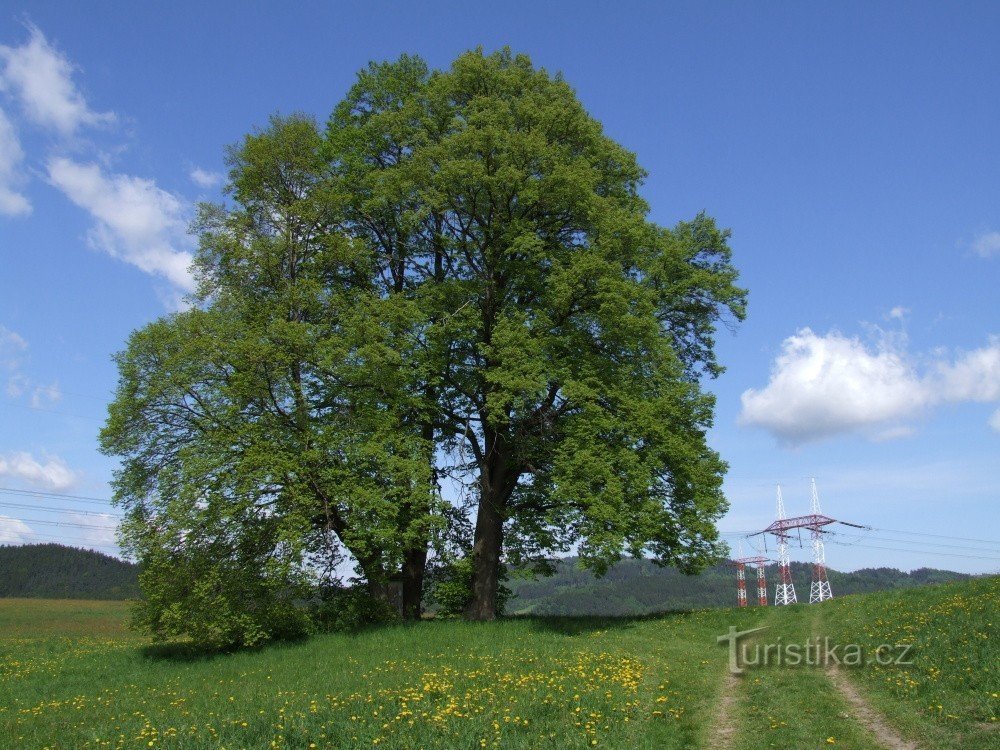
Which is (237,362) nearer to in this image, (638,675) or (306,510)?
(306,510)

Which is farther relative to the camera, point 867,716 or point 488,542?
point 488,542

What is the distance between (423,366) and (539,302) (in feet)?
16.4

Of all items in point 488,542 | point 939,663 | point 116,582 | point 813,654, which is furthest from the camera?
point 116,582

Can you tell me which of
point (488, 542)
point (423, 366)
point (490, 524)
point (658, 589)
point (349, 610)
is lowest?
point (658, 589)

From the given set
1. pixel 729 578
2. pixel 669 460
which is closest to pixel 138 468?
pixel 669 460

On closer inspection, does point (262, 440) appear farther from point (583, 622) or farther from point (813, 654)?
point (813, 654)

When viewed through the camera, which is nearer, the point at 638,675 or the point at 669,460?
the point at 638,675

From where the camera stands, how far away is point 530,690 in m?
12.4

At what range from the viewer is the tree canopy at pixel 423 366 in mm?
21312

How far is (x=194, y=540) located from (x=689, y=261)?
1941 cm

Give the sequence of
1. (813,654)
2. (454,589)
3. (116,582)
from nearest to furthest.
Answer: (813,654), (454,589), (116,582)

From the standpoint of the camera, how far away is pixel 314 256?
81.5ft

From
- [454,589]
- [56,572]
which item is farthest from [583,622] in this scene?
[56,572]

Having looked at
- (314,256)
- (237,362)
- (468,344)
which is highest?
(314,256)
